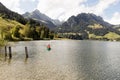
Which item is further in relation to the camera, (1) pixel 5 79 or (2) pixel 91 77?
(2) pixel 91 77

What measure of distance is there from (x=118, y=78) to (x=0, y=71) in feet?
89.2

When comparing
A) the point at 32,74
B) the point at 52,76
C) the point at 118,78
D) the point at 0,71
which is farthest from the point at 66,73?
the point at 0,71

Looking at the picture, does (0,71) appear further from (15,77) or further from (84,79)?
(84,79)

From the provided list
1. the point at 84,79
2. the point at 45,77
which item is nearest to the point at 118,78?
the point at 84,79

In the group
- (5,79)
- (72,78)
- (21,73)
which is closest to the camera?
(5,79)

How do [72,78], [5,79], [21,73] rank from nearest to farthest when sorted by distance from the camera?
[5,79] → [72,78] → [21,73]

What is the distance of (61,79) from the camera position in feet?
149

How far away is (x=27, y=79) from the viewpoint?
4434 cm

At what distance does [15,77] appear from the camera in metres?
45.9

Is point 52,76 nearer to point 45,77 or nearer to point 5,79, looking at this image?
point 45,77

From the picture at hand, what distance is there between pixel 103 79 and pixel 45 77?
12.5 m

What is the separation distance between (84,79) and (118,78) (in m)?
7.84

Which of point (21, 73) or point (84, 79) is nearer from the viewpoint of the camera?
point (84, 79)

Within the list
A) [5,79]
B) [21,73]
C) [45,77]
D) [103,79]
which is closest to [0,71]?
[21,73]
